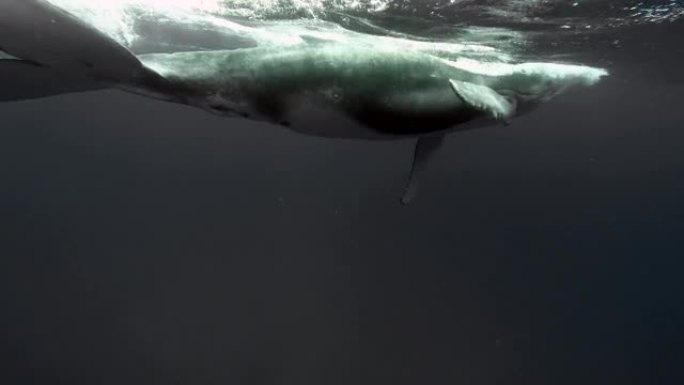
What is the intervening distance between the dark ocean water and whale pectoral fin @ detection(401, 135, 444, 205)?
11.9 metres

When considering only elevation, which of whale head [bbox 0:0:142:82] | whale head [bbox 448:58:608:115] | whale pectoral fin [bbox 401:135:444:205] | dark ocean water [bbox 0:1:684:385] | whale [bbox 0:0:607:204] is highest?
whale head [bbox 0:0:142:82]

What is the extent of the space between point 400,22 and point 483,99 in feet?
24.0

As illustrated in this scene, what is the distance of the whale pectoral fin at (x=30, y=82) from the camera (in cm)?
280

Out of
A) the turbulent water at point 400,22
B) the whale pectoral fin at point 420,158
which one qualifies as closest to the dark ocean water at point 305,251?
the turbulent water at point 400,22

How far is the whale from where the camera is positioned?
9.14 feet

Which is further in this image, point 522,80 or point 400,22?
point 400,22

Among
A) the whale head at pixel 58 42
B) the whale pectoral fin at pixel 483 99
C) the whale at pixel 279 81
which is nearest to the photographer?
the whale head at pixel 58 42

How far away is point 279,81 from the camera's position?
10.8ft

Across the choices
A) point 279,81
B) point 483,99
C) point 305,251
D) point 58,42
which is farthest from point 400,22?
point 305,251

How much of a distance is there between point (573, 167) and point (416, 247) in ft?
67.8

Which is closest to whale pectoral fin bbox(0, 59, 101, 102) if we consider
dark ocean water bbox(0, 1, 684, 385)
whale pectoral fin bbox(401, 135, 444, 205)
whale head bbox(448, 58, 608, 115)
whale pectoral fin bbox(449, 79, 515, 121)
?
whale pectoral fin bbox(449, 79, 515, 121)

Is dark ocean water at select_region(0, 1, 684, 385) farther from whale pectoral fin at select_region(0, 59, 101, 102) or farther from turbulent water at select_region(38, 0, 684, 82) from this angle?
whale pectoral fin at select_region(0, 59, 101, 102)

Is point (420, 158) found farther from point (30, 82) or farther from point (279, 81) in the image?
point (30, 82)

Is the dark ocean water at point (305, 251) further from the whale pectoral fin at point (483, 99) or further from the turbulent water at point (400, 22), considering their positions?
the whale pectoral fin at point (483, 99)
